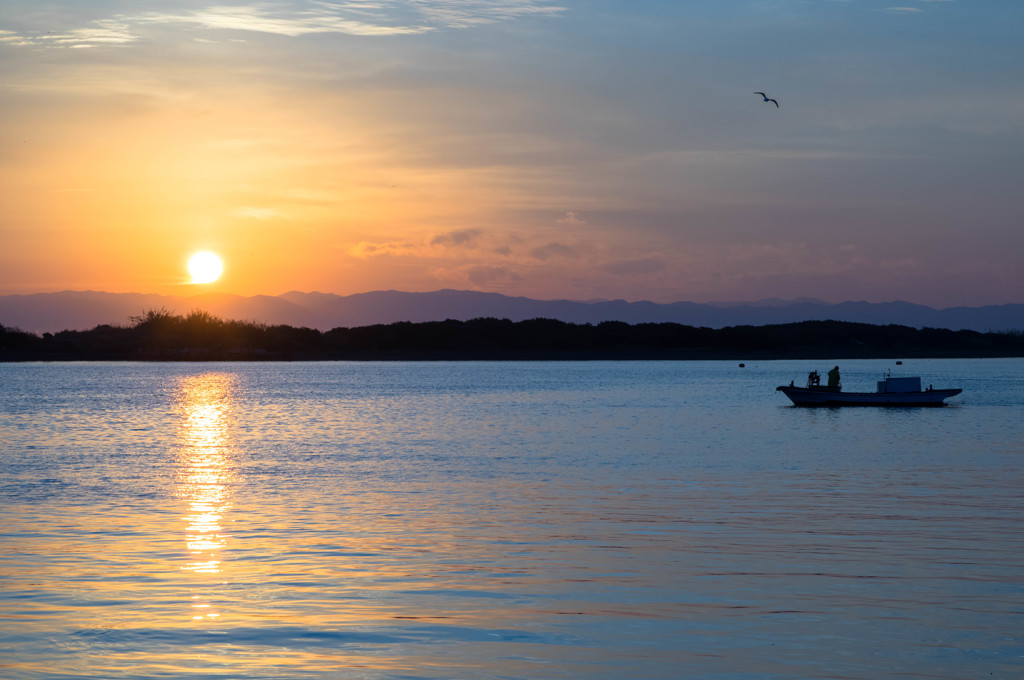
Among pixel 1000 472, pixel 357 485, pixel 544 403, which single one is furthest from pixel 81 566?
pixel 544 403

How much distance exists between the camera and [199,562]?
15.3 m

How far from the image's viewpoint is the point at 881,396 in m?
62.5

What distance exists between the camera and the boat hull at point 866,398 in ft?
204

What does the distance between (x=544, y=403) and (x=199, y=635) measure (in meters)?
61.6

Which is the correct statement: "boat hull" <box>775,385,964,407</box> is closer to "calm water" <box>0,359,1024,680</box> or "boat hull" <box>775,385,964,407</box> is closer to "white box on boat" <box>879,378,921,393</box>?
"white box on boat" <box>879,378,921,393</box>

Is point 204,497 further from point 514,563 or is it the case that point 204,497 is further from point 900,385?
point 900,385

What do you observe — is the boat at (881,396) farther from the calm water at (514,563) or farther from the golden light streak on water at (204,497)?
the golden light streak on water at (204,497)

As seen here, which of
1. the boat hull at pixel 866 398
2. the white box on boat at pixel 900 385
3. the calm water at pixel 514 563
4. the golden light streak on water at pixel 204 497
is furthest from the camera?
the white box on boat at pixel 900 385

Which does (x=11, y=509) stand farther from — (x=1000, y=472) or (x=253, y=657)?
(x=1000, y=472)

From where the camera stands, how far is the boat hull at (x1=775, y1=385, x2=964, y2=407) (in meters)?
62.1

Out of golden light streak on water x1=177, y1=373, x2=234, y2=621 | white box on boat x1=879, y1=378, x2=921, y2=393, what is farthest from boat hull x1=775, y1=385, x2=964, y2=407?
golden light streak on water x1=177, y1=373, x2=234, y2=621

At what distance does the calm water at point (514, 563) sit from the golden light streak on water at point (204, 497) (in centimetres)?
9

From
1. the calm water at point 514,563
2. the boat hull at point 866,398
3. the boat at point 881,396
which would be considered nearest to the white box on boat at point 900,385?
the boat at point 881,396

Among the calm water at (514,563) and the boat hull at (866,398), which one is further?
the boat hull at (866,398)
